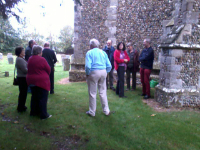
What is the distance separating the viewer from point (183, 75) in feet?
16.5

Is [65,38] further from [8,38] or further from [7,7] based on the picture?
[7,7]

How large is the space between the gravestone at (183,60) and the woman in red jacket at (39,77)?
347 cm

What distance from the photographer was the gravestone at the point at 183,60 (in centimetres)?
488

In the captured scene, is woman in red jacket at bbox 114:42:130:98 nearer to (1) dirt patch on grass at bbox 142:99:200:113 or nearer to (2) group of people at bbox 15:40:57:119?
(1) dirt patch on grass at bbox 142:99:200:113

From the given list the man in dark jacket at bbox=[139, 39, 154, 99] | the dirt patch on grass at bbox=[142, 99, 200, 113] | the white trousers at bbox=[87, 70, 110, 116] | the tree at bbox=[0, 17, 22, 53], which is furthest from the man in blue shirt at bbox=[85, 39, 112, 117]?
the tree at bbox=[0, 17, 22, 53]

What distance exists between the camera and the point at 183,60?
4977mm

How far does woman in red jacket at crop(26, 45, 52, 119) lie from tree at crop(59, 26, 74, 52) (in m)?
36.4

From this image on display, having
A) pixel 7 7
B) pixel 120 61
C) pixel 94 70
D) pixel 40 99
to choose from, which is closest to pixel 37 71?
pixel 40 99

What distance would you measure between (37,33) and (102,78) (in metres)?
39.7

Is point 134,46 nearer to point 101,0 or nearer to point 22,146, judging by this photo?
point 101,0

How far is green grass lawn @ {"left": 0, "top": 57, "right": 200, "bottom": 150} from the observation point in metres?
3.16

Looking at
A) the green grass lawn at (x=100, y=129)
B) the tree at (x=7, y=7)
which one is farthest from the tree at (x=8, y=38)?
the green grass lawn at (x=100, y=129)

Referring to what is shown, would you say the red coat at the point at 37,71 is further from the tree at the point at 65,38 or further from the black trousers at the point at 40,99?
the tree at the point at 65,38

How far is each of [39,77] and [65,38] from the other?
37.6m
